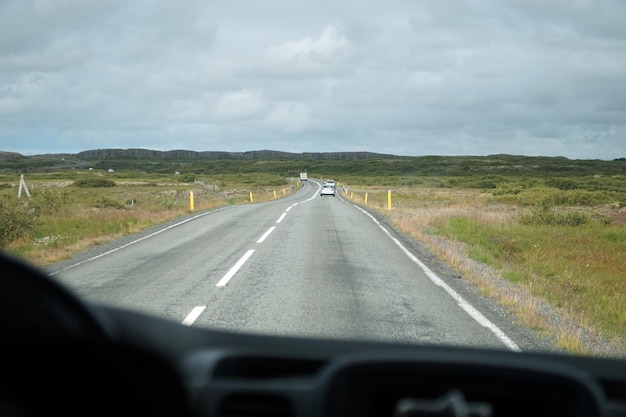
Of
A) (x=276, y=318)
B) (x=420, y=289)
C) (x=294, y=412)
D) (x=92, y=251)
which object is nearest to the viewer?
(x=294, y=412)

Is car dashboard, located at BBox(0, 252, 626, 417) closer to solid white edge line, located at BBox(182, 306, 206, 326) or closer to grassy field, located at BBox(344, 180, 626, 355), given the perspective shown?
grassy field, located at BBox(344, 180, 626, 355)

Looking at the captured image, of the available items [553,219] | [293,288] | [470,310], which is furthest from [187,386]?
[553,219]

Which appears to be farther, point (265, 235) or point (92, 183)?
point (92, 183)

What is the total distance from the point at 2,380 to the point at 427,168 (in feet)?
574

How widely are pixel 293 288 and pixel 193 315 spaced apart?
2447mm

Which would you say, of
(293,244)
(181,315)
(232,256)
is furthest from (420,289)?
(293,244)

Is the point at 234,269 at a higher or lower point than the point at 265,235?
higher

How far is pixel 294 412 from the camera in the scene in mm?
2033

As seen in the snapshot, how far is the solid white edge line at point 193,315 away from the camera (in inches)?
303

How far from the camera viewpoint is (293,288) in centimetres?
1023

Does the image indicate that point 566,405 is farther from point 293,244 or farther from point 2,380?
point 293,244

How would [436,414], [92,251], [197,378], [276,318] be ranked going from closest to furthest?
[436,414], [197,378], [276,318], [92,251]

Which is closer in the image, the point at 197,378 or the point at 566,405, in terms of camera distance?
the point at 566,405

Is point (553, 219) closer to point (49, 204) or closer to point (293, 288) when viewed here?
point (293, 288)
